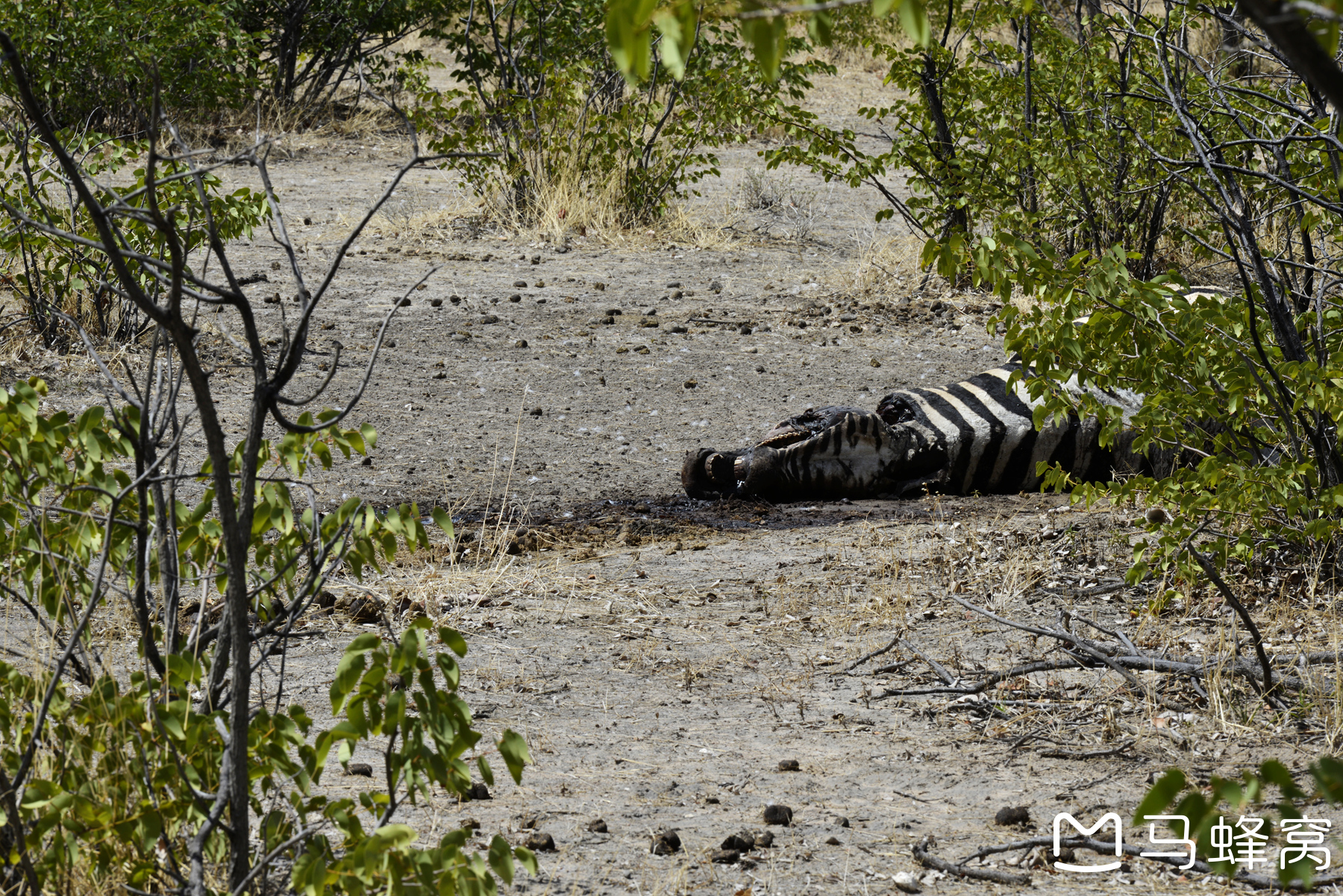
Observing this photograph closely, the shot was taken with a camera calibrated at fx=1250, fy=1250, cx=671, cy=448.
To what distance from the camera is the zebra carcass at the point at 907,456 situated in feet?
17.6

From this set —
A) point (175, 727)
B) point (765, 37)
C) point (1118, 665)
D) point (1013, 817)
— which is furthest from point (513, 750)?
point (1118, 665)

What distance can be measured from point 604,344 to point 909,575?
343cm

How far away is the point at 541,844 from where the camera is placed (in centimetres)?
250

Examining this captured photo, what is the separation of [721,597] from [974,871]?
184 cm

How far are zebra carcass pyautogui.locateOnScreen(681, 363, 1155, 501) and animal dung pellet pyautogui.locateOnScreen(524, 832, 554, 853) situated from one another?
2.96 metres

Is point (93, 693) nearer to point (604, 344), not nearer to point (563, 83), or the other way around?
point (604, 344)

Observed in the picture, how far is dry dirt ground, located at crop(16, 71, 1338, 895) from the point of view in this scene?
2.68 m

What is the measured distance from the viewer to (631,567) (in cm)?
448

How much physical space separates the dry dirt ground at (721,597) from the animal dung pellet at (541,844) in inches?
0.9

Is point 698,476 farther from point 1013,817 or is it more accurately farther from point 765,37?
point 765,37

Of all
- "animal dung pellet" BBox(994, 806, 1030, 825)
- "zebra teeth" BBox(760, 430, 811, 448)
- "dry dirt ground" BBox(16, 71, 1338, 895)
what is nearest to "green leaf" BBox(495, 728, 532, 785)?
"dry dirt ground" BBox(16, 71, 1338, 895)

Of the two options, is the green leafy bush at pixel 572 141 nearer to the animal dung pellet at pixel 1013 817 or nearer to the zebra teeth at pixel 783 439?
the zebra teeth at pixel 783 439

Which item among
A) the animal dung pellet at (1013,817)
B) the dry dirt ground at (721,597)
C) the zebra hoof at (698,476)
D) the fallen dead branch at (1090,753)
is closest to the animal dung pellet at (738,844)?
the dry dirt ground at (721,597)

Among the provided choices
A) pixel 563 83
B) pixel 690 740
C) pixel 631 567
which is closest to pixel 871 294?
pixel 563 83
